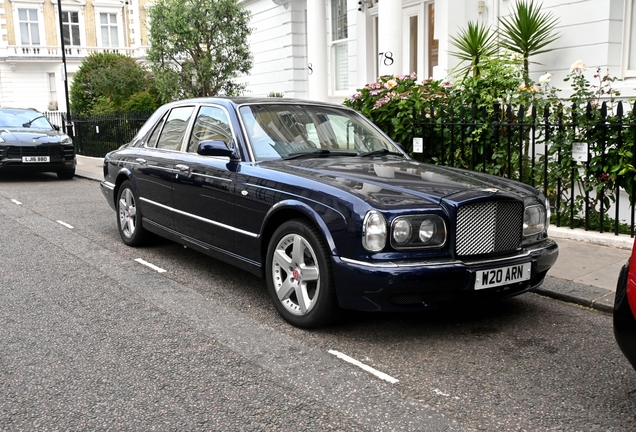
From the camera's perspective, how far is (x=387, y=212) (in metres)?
4.07

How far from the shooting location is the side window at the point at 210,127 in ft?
18.4

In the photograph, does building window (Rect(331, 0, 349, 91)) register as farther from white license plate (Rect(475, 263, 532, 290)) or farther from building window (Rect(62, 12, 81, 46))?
building window (Rect(62, 12, 81, 46))

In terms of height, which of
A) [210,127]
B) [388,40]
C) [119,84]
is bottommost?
[210,127]

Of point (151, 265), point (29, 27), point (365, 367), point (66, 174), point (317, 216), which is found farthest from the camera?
point (29, 27)

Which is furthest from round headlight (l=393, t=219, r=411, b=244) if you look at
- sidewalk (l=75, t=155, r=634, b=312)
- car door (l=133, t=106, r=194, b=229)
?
car door (l=133, t=106, r=194, b=229)

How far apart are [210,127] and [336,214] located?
6.98 ft

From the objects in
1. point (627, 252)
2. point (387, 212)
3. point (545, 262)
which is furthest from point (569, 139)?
point (387, 212)

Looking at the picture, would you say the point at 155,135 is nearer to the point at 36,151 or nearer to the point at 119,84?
the point at 36,151

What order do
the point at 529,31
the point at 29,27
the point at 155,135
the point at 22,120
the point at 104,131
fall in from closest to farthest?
the point at 155,135, the point at 529,31, the point at 22,120, the point at 104,131, the point at 29,27

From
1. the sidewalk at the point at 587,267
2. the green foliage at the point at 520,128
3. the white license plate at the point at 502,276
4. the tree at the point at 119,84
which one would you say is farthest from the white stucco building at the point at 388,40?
the tree at the point at 119,84

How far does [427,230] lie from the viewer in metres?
4.13

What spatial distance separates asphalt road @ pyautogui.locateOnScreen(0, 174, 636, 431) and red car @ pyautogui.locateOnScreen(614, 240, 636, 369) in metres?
0.42

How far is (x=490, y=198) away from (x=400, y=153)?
174cm

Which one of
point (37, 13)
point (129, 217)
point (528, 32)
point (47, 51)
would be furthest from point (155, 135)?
point (37, 13)
